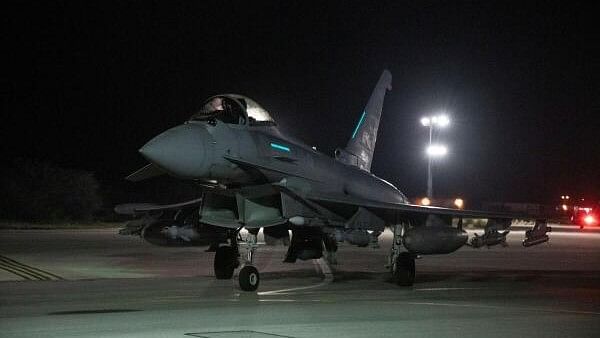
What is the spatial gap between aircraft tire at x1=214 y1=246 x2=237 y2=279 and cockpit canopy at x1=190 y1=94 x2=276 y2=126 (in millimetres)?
3646

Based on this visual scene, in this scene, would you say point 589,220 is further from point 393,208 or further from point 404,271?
point 393,208

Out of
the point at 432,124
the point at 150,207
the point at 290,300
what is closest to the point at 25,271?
the point at 150,207

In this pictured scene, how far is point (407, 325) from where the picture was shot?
437 inches

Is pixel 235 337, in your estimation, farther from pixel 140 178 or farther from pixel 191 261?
pixel 191 261

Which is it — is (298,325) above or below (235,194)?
below

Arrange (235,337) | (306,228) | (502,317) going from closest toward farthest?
(235,337) → (502,317) → (306,228)

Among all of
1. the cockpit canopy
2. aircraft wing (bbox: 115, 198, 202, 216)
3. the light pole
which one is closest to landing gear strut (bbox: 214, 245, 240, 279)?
aircraft wing (bbox: 115, 198, 202, 216)

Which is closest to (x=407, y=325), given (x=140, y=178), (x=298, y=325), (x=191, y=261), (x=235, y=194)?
(x=298, y=325)

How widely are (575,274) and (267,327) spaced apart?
571 inches

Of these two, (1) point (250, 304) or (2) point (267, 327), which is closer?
(2) point (267, 327)

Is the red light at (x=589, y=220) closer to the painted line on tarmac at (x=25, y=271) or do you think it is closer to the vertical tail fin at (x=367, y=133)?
the vertical tail fin at (x=367, y=133)

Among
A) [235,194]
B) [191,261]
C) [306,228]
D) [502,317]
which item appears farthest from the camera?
[191,261]

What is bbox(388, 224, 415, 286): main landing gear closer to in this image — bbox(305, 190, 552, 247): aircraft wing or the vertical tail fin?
bbox(305, 190, 552, 247): aircraft wing

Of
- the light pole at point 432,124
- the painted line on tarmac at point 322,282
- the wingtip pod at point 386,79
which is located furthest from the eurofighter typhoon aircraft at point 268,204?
the light pole at point 432,124
